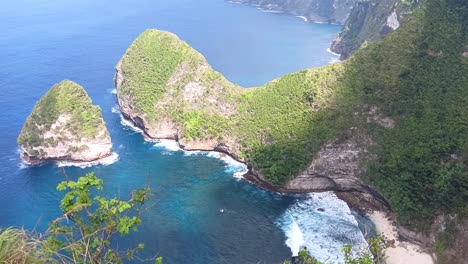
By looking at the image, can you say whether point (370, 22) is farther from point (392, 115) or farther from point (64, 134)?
point (64, 134)

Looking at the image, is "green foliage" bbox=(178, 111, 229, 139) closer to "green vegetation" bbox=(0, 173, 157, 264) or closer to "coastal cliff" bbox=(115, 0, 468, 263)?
"coastal cliff" bbox=(115, 0, 468, 263)

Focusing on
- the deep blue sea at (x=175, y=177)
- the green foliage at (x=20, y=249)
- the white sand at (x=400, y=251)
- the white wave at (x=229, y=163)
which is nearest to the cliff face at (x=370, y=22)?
the deep blue sea at (x=175, y=177)

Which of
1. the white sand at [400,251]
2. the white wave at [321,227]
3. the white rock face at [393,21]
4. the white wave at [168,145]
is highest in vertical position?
the white rock face at [393,21]

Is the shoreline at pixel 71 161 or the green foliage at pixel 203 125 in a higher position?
the green foliage at pixel 203 125

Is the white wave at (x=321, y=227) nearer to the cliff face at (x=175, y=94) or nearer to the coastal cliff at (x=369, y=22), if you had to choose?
the cliff face at (x=175, y=94)

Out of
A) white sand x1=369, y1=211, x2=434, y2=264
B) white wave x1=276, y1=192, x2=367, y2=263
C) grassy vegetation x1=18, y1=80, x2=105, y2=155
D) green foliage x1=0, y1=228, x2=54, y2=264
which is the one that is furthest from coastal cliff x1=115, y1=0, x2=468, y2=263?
green foliage x1=0, y1=228, x2=54, y2=264

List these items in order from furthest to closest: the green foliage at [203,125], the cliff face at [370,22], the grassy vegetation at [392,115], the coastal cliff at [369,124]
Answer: the cliff face at [370,22] < the green foliage at [203,125] < the grassy vegetation at [392,115] < the coastal cliff at [369,124]
